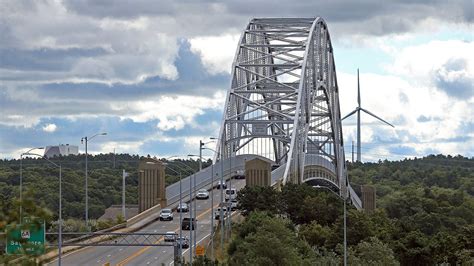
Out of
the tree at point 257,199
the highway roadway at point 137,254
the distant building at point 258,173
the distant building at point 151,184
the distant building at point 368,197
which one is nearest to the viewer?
the highway roadway at point 137,254

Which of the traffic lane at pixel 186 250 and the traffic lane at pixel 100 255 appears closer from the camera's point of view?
the traffic lane at pixel 100 255

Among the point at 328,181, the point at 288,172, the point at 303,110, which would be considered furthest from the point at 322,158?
the point at 288,172

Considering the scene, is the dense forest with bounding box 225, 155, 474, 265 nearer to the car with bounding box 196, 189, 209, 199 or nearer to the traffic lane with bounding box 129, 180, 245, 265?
the traffic lane with bounding box 129, 180, 245, 265

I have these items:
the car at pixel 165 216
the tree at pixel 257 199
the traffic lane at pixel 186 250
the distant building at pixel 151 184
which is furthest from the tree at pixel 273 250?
the distant building at pixel 151 184

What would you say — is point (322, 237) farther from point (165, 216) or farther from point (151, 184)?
point (151, 184)

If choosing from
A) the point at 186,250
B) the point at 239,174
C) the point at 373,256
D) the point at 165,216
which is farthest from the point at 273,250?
the point at 239,174

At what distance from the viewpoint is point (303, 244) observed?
68.8 metres

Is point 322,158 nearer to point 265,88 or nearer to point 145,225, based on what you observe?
point 265,88

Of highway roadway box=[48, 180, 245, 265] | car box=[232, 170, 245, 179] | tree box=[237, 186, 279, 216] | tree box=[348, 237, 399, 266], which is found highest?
car box=[232, 170, 245, 179]

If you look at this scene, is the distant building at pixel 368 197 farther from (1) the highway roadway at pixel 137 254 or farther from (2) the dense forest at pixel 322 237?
(1) the highway roadway at pixel 137 254

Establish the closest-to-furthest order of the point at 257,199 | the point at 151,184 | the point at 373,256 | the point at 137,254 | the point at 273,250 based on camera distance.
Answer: the point at 273,250, the point at 373,256, the point at 137,254, the point at 257,199, the point at 151,184

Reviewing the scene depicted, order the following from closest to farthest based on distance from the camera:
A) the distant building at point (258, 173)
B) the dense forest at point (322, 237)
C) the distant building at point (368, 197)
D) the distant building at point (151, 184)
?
the dense forest at point (322, 237) → the distant building at point (151, 184) → the distant building at point (258, 173) → the distant building at point (368, 197)

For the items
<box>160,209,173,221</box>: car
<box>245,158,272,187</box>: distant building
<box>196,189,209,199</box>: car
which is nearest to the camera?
<box>160,209,173,221</box>: car

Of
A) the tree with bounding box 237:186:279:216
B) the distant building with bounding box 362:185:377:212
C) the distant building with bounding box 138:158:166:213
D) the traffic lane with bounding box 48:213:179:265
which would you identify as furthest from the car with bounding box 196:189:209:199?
the distant building with bounding box 362:185:377:212
